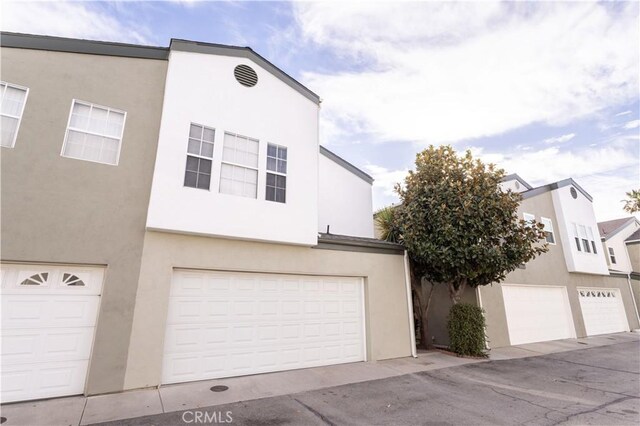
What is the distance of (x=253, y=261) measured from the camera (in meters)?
7.61

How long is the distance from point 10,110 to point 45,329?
449 centimetres

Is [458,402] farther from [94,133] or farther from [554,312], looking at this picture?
[554,312]

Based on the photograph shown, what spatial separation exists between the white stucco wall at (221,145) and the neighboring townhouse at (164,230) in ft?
0.11

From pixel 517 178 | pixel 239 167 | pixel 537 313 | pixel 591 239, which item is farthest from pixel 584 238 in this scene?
pixel 239 167

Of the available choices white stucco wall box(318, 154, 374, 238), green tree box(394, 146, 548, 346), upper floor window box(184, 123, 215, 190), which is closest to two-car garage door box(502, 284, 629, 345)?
green tree box(394, 146, 548, 346)

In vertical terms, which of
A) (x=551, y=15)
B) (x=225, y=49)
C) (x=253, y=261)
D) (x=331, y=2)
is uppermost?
(x=331, y=2)

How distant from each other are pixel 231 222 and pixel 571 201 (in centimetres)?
1900

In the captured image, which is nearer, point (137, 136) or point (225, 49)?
point (137, 136)

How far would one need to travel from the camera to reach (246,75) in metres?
8.43

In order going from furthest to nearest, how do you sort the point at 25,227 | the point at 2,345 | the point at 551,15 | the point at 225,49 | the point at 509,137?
the point at 509,137 → the point at 551,15 → the point at 225,49 → the point at 25,227 → the point at 2,345

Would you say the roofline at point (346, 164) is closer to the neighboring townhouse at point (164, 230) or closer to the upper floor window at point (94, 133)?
the neighboring townhouse at point (164, 230)

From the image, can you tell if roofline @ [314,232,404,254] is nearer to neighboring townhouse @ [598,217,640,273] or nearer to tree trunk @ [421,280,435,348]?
tree trunk @ [421,280,435,348]

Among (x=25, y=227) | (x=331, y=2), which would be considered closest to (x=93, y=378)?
(x=25, y=227)

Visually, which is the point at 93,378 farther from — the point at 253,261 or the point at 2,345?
the point at 253,261
